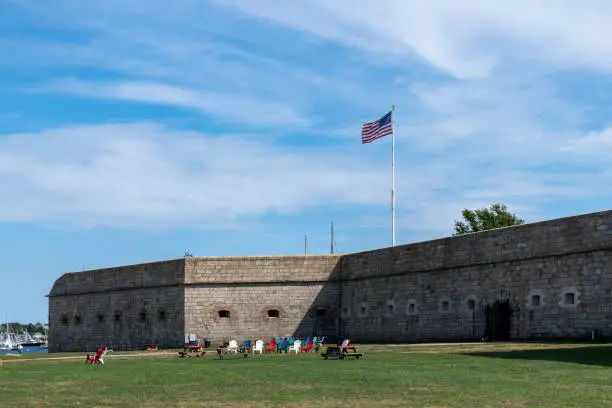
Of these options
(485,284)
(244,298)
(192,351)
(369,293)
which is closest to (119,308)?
(244,298)

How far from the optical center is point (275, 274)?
35.8 meters

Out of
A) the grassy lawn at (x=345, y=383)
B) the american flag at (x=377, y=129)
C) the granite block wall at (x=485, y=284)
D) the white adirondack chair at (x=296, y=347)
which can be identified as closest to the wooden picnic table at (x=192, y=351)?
the white adirondack chair at (x=296, y=347)

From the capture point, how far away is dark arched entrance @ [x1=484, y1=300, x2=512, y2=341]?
27734 mm

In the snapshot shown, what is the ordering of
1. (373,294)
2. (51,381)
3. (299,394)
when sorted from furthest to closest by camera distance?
(373,294) → (51,381) → (299,394)

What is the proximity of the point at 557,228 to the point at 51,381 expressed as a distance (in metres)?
15.7

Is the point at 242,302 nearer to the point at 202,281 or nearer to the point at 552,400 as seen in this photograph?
the point at 202,281

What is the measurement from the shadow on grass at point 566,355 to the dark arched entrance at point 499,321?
660 centimetres

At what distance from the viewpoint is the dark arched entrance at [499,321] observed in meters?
27.7

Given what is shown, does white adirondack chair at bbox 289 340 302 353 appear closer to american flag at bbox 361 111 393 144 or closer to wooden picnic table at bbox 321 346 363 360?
wooden picnic table at bbox 321 346 363 360

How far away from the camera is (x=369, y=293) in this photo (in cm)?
3406

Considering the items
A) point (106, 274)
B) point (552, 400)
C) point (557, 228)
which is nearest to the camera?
point (552, 400)

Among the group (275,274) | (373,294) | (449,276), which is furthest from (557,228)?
(275,274)

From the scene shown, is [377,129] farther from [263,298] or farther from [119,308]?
[119,308]

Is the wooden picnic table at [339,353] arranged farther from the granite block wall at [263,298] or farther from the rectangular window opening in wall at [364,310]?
the granite block wall at [263,298]
